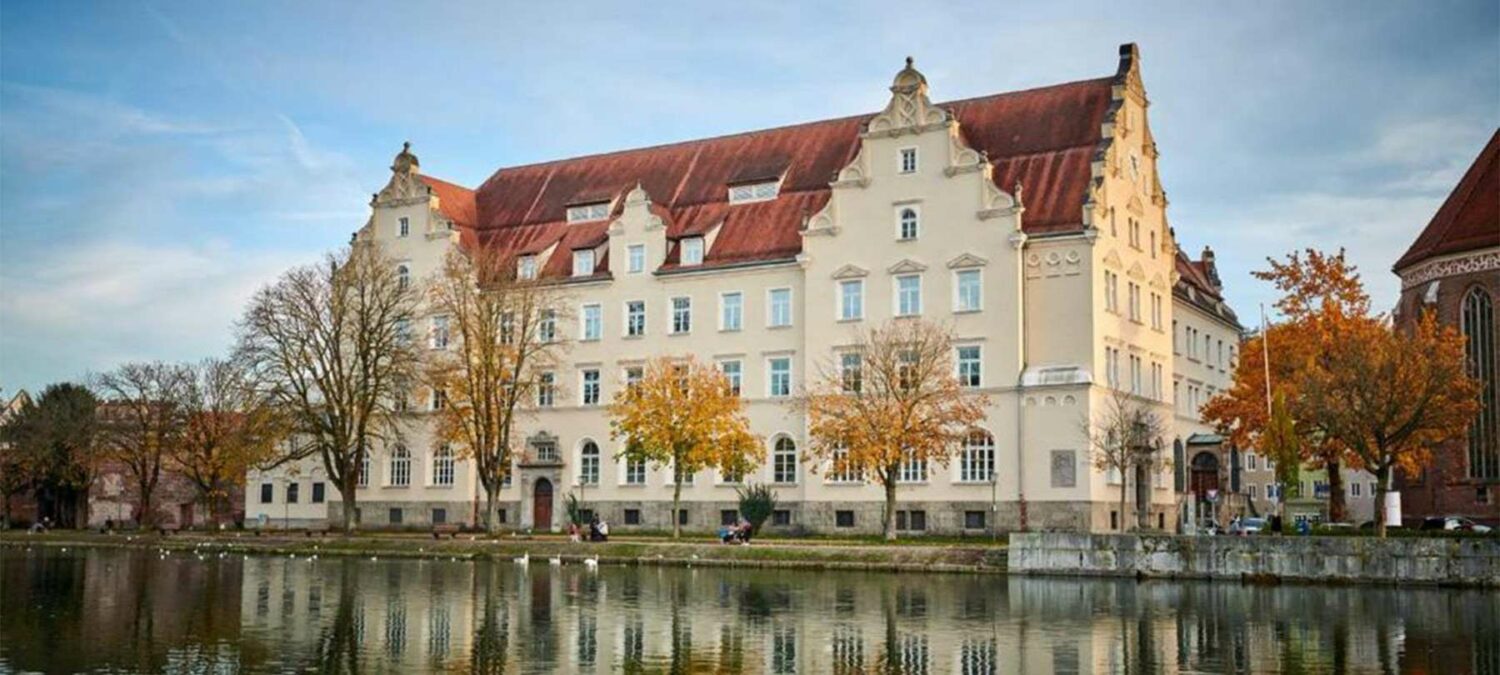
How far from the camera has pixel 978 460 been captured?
64.2 m

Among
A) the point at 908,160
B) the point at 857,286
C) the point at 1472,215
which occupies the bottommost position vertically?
the point at 857,286

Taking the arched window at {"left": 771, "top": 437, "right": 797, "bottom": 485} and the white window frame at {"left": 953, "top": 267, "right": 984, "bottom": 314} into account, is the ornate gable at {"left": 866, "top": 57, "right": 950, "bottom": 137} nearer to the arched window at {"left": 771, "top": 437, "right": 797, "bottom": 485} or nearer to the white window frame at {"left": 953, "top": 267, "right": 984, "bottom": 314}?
the white window frame at {"left": 953, "top": 267, "right": 984, "bottom": 314}

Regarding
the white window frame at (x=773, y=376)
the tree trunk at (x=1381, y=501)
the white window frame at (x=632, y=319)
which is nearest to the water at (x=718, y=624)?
the tree trunk at (x=1381, y=501)

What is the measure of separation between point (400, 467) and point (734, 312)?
21.3m

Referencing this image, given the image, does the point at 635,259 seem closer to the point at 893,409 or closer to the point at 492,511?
the point at 492,511

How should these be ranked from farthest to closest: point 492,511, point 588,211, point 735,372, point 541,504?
point 588,211
point 541,504
point 735,372
point 492,511

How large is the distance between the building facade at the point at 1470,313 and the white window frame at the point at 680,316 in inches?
1329

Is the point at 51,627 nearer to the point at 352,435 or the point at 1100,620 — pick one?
the point at 1100,620

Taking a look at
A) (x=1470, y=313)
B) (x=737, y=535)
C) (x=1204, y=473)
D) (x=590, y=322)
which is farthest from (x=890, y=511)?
(x=1470, y=313)

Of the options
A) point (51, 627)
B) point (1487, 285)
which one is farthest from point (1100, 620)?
point (1487, 285)

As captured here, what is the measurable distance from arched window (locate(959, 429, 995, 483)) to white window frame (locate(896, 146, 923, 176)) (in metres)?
12.1

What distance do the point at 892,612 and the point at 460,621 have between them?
9.91 m

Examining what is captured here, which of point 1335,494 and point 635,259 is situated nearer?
point 1335,494

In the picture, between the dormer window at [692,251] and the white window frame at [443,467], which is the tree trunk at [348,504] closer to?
the white window frame at [443,467]
